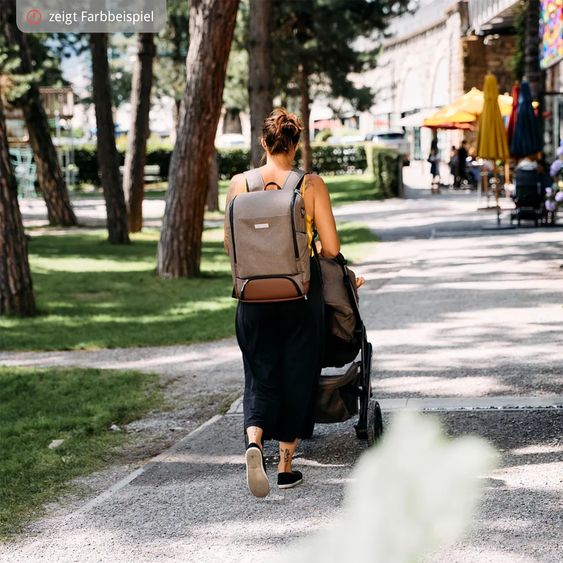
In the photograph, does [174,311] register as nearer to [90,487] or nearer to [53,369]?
[53,369]

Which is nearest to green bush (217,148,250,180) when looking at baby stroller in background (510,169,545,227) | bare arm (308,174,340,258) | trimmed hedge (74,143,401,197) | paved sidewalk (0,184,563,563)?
trimmed hedge (74,143,401,197)

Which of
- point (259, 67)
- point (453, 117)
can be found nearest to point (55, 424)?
point (259, 67)

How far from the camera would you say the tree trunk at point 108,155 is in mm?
19938

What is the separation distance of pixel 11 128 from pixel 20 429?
24867mm

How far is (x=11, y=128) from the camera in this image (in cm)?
3017

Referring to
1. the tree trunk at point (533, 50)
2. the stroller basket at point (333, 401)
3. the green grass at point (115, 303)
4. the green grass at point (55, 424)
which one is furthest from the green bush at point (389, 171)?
the stroller basket at point (333, 401)

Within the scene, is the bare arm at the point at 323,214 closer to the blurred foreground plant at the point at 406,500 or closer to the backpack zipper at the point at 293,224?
the backpack zipper at the point at 293,224

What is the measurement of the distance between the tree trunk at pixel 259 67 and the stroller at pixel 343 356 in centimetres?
1312

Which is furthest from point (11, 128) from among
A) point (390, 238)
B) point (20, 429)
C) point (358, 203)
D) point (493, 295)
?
point (20, 429)

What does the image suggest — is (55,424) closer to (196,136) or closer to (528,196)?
(196,136)

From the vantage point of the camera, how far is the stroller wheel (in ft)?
16.8

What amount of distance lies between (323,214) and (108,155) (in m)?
16.0

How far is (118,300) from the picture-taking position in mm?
13273

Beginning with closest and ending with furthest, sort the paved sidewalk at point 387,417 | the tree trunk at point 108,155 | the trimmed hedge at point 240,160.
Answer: the paved sidewalk at point 387,417, the tree trunk at point 108,155, the trimmed hedge at point 240,160
